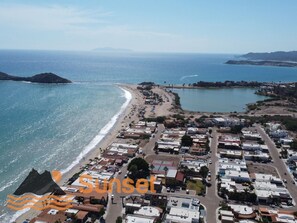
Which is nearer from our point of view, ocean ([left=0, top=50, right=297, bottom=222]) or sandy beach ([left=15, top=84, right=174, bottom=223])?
sandy beach ([left=15, top=84, right=174, bottom=223])

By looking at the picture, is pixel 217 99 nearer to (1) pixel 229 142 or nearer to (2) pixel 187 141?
(1) pixel 229 142

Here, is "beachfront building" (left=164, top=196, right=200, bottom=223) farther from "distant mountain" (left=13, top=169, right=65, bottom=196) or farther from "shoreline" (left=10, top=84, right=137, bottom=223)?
"shoreline" (left=10, top=84, right=137, bottom=223)

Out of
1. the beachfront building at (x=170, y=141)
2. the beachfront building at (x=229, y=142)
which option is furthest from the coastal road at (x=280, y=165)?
the beachfront building at (x=170, y=141)

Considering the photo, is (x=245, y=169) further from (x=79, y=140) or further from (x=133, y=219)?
(x=79, y=140)
